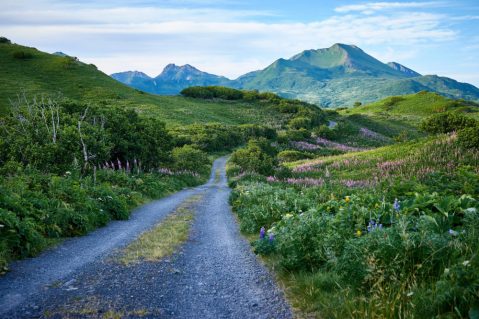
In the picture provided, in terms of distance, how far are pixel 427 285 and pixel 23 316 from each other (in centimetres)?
547

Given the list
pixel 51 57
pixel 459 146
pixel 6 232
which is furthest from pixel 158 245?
pixel 51 57

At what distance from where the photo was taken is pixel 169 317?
18.4 ft

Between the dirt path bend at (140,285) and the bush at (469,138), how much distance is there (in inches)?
522

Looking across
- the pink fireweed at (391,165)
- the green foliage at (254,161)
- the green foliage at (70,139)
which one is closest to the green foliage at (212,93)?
the green foliage at (254,161)

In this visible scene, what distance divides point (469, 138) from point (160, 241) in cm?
1539

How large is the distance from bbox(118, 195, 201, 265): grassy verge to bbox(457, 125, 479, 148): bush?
13.3 m

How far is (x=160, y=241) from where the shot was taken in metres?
10.6

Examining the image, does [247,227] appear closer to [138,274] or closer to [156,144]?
[138,274]

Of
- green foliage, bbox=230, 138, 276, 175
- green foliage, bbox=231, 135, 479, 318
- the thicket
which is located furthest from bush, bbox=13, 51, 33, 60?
green foliage, bbox=231, 135, 479, 318

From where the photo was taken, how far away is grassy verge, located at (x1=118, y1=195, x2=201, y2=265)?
8867mm

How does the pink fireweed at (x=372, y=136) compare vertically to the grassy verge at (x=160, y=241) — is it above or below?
above

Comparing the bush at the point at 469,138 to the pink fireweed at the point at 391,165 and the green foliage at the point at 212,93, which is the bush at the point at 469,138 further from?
the green foliage at the point at 212,93

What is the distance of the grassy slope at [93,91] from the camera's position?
3024 inches

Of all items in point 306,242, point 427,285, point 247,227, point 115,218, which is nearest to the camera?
point 427,285
